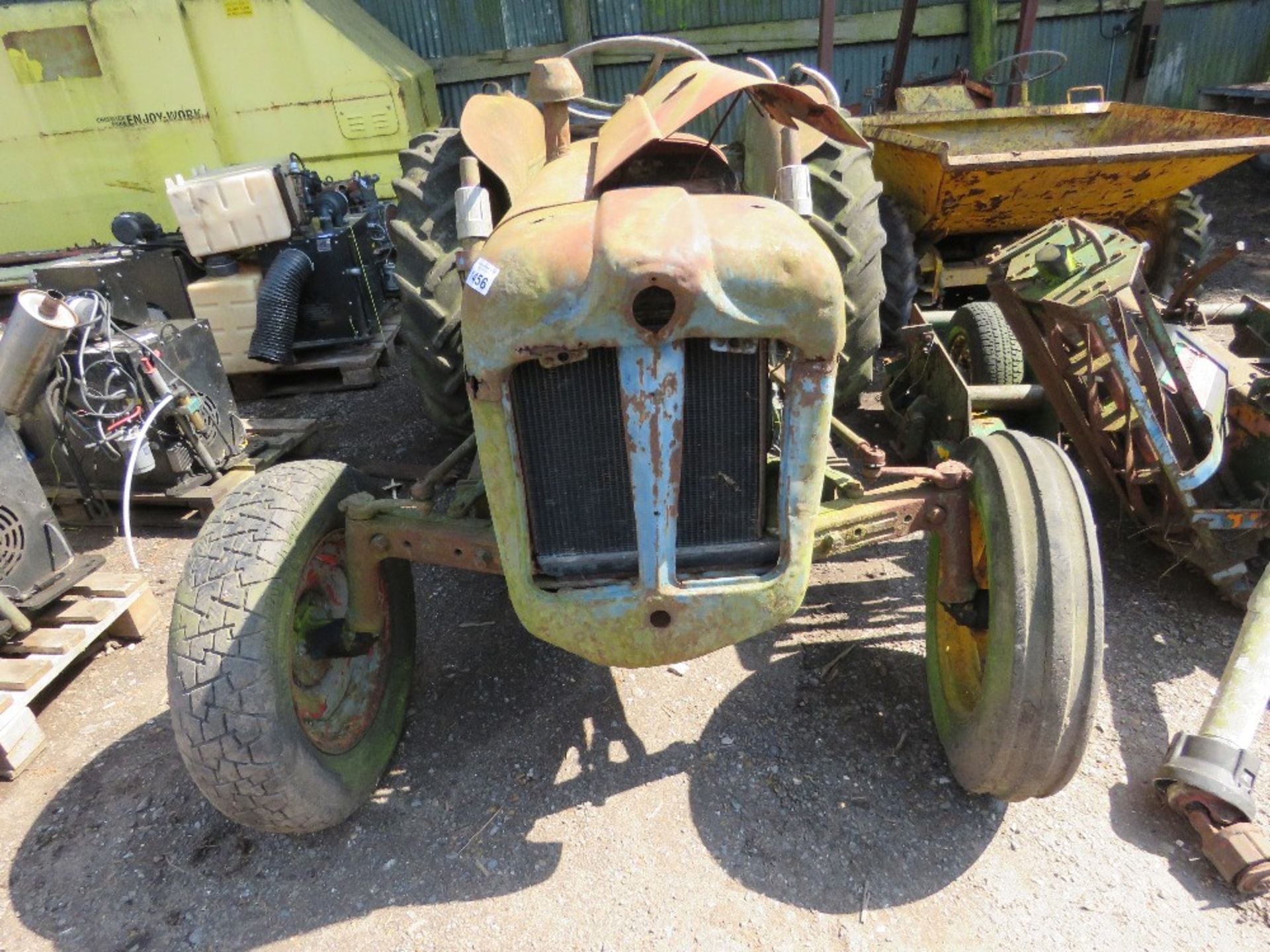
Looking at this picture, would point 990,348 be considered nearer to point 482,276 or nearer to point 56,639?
point 482,276

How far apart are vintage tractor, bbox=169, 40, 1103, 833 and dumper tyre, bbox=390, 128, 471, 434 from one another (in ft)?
3.77

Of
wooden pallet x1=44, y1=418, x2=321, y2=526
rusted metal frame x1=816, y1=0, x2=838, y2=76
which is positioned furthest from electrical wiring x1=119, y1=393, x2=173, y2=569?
rusted metal frame x1=816, y1=0, x2=838, y2=76

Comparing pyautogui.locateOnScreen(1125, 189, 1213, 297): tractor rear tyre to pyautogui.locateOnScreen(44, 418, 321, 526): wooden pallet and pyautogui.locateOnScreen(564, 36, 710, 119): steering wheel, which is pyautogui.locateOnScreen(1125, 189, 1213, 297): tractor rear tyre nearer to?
pyautogui.locateOnScreen(564, 36, 710, 119): steering wheel

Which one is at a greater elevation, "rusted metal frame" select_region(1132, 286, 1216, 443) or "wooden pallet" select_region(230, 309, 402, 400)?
"rusted metal frame" select_region(1132, 286, 1216, 443)

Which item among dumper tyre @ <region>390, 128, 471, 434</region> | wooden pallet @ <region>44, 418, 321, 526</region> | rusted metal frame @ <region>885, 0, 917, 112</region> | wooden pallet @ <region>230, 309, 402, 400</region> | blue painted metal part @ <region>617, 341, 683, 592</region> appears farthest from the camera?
rusted metal frame @ <region>885, 0, 917, 112</region>

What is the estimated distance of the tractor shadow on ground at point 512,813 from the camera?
2283mm

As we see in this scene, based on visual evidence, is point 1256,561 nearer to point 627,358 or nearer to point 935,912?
point 935,912

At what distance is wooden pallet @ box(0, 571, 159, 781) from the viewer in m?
2.83

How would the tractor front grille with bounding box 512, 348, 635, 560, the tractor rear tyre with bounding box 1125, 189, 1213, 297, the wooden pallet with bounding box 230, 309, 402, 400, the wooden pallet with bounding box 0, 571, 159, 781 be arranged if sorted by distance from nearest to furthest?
the tractor front grille with bounding box 512, 348, 635, 560, the wooden pallet with bounding box 0, 571, 159, 781, the wooden pallet with bounding box 230, 309, 402, 400, the tractor rear tyre with bounding box 1125, 189, 1213, 297

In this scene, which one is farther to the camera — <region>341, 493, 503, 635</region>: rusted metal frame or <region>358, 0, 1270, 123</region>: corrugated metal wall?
<region>358, 0, 1270, 123</region>: corrugated metal wall

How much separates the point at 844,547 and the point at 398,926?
62.6 inches

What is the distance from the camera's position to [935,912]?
216 cm

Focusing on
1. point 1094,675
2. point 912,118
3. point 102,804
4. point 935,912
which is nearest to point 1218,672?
point 1094,675

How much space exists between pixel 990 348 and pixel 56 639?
4237mm
